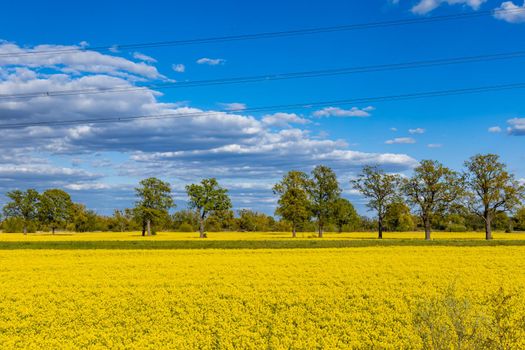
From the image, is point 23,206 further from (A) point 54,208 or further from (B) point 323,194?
(B) point 323,194

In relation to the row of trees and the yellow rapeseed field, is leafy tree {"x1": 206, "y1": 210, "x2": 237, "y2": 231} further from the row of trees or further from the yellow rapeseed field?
the yellow rapeseed field

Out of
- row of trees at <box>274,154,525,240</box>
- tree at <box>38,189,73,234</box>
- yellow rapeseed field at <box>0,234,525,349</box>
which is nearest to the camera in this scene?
yellow rapeseed field at <box>0,234,525,349</box>

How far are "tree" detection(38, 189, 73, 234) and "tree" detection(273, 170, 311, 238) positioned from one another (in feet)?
218

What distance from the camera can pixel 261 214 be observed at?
509ft

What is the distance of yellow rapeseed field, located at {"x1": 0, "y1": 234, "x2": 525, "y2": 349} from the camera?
12.3 metres

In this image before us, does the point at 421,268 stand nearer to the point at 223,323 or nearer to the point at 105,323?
the point at 223,323

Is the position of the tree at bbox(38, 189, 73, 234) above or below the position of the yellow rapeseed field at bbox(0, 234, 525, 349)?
above

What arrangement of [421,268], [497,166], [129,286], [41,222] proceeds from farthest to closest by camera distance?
[41,222], [497,166], [421,268], [129,286]

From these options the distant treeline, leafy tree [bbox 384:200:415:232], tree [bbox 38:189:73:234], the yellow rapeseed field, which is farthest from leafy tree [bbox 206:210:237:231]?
the yellow rapeseed field

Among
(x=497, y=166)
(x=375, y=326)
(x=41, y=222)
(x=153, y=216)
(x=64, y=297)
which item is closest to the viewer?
(x=375, y=326)

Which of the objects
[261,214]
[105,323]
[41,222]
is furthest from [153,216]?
[105,323]

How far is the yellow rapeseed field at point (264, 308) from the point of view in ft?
40.3

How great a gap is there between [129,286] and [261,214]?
442ft

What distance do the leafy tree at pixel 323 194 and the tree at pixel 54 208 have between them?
7375cm
